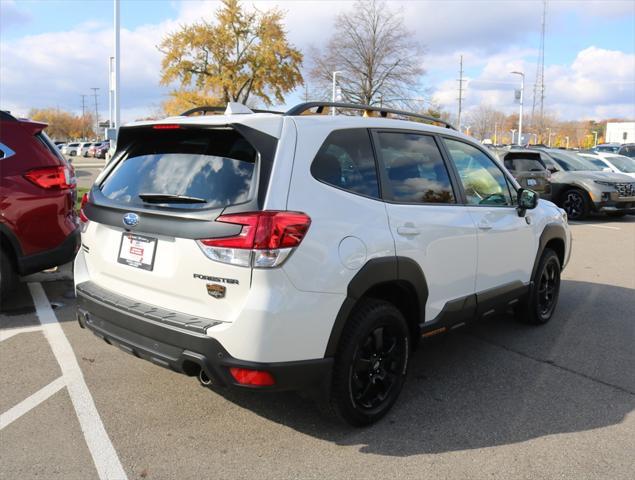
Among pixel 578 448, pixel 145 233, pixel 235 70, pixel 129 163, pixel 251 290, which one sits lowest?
pixel 578 448

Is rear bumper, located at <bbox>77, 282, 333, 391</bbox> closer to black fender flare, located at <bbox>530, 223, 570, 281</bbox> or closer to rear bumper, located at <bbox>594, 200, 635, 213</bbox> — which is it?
black fender flare, located at <bbox>530, 223, 570, 281</bbox>

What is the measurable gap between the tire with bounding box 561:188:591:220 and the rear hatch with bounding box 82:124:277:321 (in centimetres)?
1244

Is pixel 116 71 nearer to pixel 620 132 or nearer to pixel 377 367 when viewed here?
pixel 377 367

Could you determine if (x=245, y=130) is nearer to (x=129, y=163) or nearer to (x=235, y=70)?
(x=129, y=163)

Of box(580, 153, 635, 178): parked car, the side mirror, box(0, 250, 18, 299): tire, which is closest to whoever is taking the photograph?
the side mirror

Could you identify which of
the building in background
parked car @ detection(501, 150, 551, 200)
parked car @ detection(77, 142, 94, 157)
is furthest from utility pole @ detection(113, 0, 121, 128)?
the building in background

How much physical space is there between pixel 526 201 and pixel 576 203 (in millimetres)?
10219

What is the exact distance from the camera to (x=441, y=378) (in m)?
4.05

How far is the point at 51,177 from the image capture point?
5246 mm

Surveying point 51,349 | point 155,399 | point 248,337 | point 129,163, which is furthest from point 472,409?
point 51,349

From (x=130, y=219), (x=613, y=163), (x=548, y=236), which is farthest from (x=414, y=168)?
(x=613, y=163)

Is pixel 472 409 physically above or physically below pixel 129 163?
below

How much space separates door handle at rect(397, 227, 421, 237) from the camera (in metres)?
3.29

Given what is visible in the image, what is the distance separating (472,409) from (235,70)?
37.7 meters
